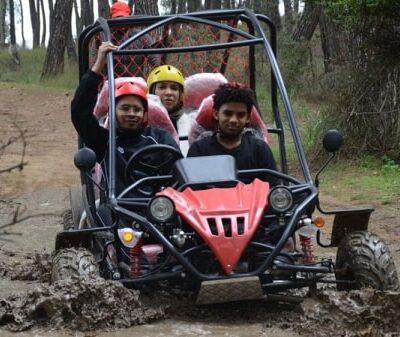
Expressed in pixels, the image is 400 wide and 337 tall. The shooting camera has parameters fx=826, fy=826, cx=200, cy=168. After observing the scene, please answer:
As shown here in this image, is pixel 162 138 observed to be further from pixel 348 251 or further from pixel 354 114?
pixel 354 114

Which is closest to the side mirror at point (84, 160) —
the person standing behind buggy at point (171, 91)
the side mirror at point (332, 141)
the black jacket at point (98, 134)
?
the black jacket at point (98, 134)

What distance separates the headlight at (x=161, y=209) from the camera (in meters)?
4.21

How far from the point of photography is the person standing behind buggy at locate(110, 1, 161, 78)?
25.3 feet

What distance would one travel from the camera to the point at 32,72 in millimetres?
28516

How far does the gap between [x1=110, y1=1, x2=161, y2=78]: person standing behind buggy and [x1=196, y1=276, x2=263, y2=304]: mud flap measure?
382 cm

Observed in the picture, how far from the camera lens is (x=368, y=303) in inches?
161

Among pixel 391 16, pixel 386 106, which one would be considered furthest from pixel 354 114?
pixel 391 16

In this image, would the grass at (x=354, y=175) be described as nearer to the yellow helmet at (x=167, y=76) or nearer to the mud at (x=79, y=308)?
the yellow helmet at (x=167, y=76)

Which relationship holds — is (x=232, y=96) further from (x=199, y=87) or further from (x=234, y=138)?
(x=199, y=87)

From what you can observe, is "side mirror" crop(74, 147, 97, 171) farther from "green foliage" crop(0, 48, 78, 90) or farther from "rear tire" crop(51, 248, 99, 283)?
"green foliage" crop(0, 48, 78, 90)

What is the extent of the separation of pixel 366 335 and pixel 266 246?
27.3 inches

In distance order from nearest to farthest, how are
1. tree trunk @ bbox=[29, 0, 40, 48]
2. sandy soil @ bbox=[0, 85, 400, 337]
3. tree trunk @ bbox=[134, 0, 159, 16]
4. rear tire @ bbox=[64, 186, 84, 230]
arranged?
sandy soil @ bbox=[0, 85, 400, 337] < rear tire @ bbox=[64, 186, 84, 230] < tree trunk @ bbox=[134, 0, 159, 16] < tree trunk @ bbox=[29, 0, 40, 48]

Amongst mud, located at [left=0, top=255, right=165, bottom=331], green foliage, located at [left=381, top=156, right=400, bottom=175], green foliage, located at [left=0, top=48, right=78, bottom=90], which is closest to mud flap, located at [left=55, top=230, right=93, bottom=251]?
mud, located at [left=0, top=255, right=165, bottom=331]

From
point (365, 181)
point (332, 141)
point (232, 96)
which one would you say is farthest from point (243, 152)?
point (365, 181)
